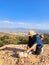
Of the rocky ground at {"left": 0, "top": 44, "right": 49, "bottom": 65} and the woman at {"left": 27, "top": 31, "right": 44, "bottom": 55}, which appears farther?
the woman at {"left": 27, "top": 31, "right": 44, "bottom": 55}

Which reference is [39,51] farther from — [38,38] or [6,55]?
[6,55]

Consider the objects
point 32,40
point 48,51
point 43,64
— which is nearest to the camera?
point 43,64

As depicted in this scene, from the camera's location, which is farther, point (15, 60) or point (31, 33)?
point (31, 33)

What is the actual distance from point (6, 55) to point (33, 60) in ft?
4.47

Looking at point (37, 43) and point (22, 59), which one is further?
point (37, 43)

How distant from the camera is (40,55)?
35.9 ft

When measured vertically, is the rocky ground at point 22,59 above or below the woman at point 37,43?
below

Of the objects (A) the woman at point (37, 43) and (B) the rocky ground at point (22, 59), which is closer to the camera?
(B) the rocky ground at point (22, 59)

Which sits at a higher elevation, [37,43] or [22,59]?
[37,43]

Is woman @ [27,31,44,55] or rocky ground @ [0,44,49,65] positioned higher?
woman @ [27,31,44,55]

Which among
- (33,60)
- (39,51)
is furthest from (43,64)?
(39,51)

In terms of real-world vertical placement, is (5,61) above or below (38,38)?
below

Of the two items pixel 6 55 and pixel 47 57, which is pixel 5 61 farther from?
pixel 47 57

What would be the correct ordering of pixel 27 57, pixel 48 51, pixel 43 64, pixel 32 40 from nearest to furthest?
pixel 43 64
pixel 27 57
pixel 32 40
pixel 48 51
